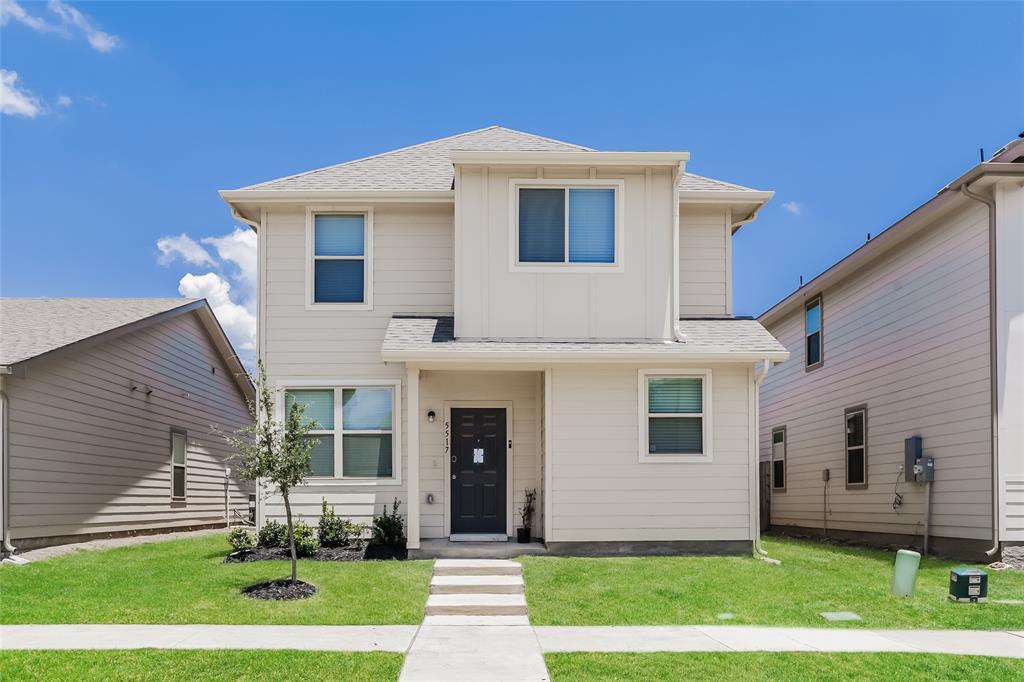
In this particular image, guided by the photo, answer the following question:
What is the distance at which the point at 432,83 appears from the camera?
575 inches

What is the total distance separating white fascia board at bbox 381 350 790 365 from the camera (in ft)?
39.5

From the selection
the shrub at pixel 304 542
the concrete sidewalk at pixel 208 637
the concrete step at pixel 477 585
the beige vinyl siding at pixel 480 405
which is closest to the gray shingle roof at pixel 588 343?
the beige vinyl siding at pixel 480 405

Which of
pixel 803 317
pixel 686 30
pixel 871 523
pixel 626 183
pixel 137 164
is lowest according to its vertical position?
pixel 871 523

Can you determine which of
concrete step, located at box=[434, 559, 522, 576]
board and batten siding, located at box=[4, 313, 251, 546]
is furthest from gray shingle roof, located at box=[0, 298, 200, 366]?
concrete step, located at box=[434, 559, 522, 576]

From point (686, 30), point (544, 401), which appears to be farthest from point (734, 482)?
point (686, 30)

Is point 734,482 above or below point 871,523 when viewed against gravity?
above

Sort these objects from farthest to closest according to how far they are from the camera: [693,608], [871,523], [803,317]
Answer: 1. [803,317]
2. [871,523]
3. [693,608]

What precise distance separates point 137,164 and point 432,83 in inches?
265

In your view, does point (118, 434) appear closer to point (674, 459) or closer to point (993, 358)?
point (674, 459)

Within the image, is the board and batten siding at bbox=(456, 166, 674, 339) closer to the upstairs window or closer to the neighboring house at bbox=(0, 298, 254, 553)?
the upstairs window

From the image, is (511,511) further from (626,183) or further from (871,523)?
(871,523)

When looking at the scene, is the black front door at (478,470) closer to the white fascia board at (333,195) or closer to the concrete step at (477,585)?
the concrete step at (477,585)

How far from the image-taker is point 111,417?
15.7 m

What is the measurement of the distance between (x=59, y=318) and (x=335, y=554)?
24.0 ft
